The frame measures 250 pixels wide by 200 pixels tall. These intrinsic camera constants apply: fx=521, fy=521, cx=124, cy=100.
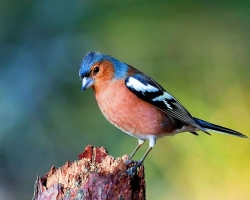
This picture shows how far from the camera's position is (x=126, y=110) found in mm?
3578

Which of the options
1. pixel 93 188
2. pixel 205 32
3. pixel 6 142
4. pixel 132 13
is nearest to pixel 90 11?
pixel 132 13

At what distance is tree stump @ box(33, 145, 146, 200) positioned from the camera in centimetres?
247

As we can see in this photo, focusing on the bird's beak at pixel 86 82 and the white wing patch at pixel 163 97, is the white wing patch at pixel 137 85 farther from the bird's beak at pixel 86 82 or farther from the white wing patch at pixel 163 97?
the bird's beak at pixel 86 82

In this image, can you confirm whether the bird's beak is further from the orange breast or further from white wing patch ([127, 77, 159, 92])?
white wing patch ([127, 77, 159, 92])

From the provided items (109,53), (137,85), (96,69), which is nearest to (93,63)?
(96,69)

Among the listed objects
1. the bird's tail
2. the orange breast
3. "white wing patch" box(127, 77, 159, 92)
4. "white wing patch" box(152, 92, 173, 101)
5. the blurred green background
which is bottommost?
the orange breast

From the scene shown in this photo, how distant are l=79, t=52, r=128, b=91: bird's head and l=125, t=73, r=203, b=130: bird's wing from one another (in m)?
0.12

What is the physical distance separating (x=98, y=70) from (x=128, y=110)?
0.39 meters

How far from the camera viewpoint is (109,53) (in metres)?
5.32

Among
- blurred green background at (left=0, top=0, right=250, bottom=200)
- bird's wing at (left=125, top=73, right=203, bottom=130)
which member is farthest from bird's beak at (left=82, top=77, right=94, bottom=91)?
blurred green background at (left=0, top=0, right=250, bottom=200)

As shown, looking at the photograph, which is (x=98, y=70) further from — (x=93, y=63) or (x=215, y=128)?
(x=215, y=128)

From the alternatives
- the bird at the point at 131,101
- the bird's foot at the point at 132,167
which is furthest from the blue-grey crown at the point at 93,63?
the bird's foot at the point at 132,167

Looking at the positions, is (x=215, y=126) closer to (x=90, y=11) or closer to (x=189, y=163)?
(x=189, y=163)

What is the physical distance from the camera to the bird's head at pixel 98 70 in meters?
3.61
